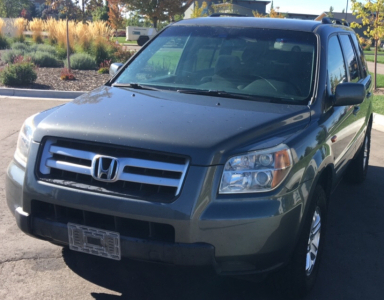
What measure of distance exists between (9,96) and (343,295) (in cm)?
1057

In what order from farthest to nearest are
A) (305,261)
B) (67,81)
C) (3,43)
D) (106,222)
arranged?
(3,43) → (67,81) → (305,261) → (106,222)

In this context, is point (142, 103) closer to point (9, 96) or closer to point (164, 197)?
point (164, 197)

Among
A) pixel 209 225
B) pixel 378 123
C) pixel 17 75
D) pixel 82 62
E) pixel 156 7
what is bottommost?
pixel 378 123

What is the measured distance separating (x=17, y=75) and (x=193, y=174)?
38.5ft

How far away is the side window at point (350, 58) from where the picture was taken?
5.20 m

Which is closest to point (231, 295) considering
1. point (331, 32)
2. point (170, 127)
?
point (170, 127)

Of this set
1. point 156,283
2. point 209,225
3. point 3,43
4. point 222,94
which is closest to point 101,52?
point 3,43

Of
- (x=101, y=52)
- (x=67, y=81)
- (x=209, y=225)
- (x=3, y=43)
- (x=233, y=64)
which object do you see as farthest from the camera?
(x=3, y=43)

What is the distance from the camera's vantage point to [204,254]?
290 centimetres

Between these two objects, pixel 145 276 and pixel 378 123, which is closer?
pixel 145 276

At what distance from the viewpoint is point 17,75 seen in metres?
13.5

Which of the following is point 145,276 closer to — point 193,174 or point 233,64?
point 193,174

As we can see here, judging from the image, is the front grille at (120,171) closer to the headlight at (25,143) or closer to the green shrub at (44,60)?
the headlight at (25,143)

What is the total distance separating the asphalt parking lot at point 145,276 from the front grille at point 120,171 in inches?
21.3
